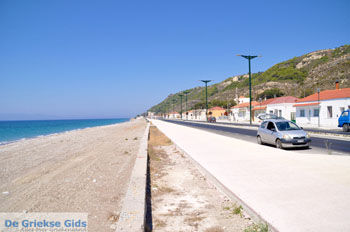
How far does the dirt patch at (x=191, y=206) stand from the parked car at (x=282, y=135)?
6984mm

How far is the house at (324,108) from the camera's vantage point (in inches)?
1315

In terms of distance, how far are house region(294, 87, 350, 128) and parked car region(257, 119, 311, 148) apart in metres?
21.6

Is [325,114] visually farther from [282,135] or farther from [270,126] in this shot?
[282,135]

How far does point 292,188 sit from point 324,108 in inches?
1365

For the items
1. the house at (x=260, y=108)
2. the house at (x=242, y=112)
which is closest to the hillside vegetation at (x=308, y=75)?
the house at (x=260, y=108)

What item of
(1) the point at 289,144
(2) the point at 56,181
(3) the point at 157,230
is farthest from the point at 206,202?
(1) the point at 289,144

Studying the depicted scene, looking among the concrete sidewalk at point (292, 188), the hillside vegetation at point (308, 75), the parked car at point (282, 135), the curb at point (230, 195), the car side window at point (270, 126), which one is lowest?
the curb at point (230, 195)

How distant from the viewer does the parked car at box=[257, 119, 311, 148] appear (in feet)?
45.4

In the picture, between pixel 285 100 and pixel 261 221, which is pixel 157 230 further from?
pixel 285 100

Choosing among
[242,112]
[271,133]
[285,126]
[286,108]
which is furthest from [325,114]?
[242,112]

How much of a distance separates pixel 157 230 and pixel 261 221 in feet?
5.64

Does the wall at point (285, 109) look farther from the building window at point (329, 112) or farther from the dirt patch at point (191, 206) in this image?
the dirt patch at point (191, 206)

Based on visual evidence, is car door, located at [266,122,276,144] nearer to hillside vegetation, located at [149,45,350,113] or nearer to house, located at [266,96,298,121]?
house, located at [266,96,298,121]

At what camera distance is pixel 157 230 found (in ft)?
15.2
